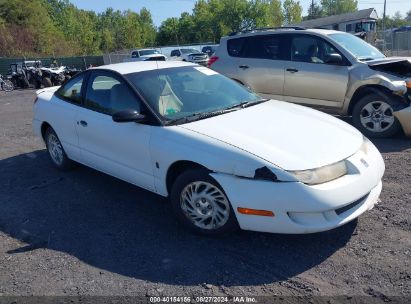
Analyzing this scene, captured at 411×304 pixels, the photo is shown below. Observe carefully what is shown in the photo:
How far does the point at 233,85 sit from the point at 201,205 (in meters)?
1.87

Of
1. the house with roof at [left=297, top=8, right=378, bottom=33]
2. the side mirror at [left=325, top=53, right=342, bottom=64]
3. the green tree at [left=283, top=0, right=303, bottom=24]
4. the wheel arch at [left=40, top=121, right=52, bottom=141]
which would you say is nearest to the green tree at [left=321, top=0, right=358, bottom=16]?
the green tree at [left=283, top=0, right=303, bottom=24]

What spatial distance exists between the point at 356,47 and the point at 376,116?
1503 mm

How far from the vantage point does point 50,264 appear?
3.67 metres

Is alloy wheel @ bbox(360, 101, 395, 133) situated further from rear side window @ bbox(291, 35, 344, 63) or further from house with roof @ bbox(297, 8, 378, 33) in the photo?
house with roof @ bbox(297, 8, 378, 33)

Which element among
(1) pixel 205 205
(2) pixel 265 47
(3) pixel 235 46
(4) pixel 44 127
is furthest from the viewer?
(3) pixel 235 46

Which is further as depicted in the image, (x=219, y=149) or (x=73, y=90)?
(x=73, y=90)

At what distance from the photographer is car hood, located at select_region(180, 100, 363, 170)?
11.5ft

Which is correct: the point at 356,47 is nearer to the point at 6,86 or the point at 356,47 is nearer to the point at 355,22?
the point at 6,86

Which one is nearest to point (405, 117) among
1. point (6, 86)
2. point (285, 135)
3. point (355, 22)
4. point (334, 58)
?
point (334, 58)

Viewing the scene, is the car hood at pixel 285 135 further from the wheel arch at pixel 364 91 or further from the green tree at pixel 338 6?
the green tree at pixel 338 6

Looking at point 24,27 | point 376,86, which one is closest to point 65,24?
point 24,27

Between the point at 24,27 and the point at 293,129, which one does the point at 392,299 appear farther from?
the point at 24,27

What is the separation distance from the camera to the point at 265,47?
8445 millimetres

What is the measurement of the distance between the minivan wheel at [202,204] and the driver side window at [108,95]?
3.30ft
